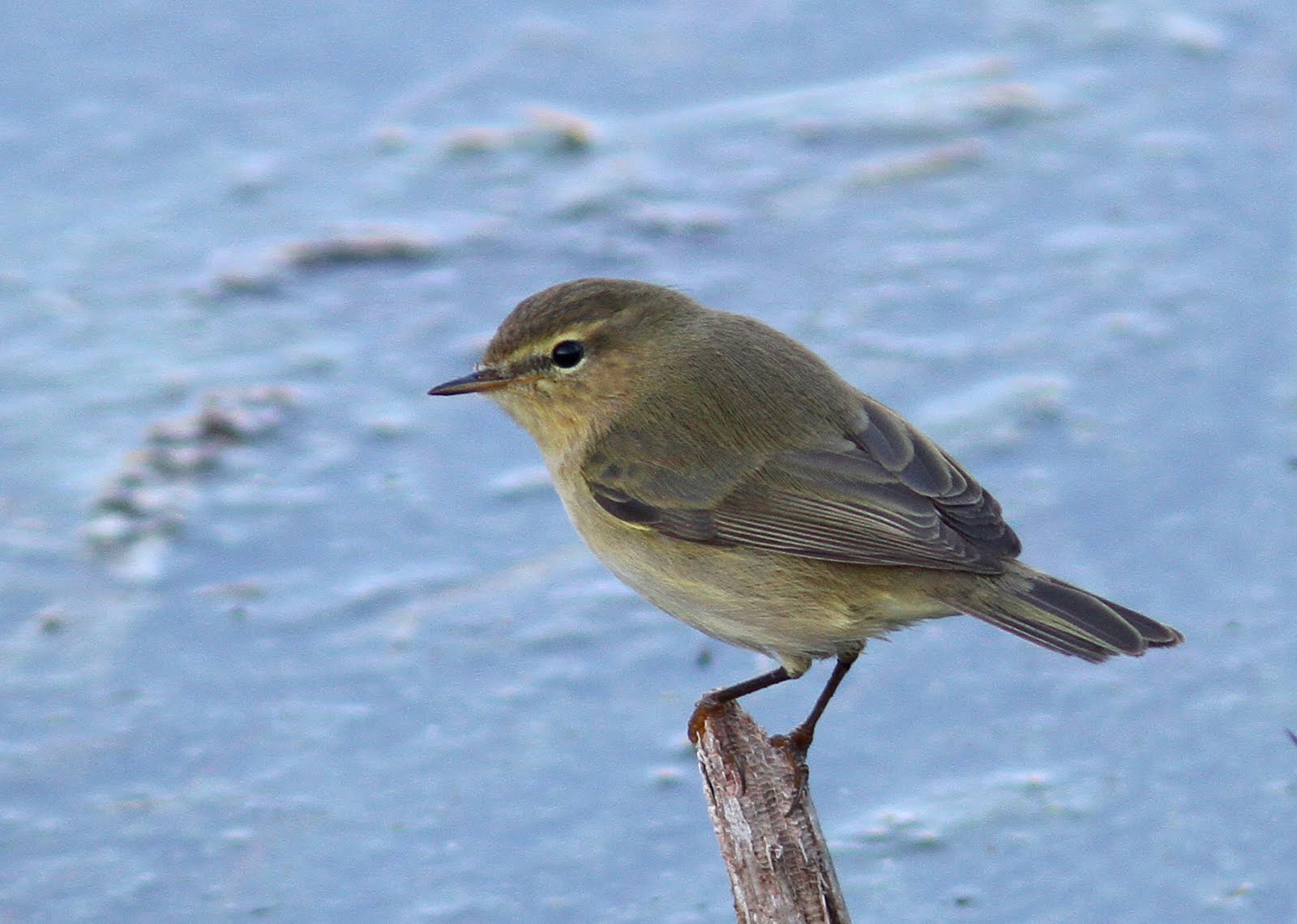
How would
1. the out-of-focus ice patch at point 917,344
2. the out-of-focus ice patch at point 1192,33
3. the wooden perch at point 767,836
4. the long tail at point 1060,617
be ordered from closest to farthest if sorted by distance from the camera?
the wooden perch at point 767,836 → the long tail at point 1060,617 → the out-of-focus ice patch at point 917,344 → the out-of-focus ice patch at point 1192,33

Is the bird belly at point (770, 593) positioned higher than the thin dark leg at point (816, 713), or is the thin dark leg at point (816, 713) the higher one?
the bird belly at point (770, 593)

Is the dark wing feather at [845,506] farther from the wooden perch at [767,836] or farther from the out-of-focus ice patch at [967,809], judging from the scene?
the out-of-focus ice patch at [967,809]

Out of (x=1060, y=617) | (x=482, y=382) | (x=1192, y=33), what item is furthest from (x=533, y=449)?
(x=1192, y=33)

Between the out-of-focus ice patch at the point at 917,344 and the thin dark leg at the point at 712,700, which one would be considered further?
the out-of-focus ice patch at the point at 917,344

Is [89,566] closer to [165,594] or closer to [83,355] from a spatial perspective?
[165,594]

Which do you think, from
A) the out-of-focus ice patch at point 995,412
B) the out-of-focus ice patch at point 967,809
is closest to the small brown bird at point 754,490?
the out-of-focus ice patch at point 967,809

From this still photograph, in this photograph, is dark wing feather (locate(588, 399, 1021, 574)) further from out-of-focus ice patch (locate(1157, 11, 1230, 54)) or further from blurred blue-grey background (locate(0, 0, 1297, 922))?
out-of-focus ice patch (locate(1157, 11, 1230, 54))

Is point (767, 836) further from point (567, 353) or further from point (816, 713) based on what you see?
point (567, 353)
